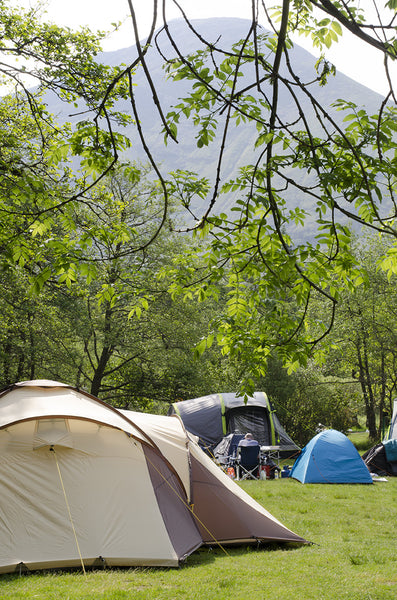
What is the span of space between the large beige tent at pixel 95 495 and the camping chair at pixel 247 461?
5.92 m

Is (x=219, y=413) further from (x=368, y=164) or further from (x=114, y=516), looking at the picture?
(x=368, y=164)

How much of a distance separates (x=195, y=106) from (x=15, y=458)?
4150 mm

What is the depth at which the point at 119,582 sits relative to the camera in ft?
15.8

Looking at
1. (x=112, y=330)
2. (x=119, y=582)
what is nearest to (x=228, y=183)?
(x=119, y=582)

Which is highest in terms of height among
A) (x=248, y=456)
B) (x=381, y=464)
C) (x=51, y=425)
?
(x=51, y=425)

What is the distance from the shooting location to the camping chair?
12.3 m

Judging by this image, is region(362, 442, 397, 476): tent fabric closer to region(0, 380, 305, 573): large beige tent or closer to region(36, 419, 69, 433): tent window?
region(0, 380, 305, 573): large beige tent

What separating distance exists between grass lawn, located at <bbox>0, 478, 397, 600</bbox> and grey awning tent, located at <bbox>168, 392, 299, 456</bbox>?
7791 mm

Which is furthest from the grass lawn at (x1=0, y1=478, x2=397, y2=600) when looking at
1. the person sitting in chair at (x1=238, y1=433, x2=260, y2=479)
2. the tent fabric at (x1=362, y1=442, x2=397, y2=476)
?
the tent fabric at (x1=362, y1=442, x2=397, y2=476)

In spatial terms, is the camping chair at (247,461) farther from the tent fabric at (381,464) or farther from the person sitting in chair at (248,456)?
the tent fabric at (381,464)

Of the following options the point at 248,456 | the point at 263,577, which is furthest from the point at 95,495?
the point at 248,456

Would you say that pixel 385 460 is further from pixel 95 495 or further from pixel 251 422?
pixel 95 495

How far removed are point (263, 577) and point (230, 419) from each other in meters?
10.6

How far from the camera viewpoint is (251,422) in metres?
15.8
